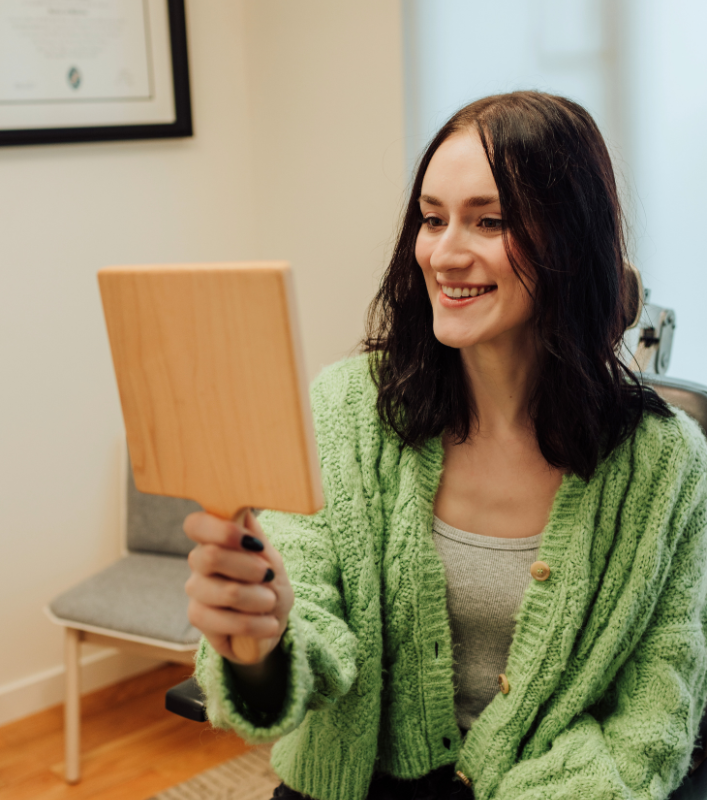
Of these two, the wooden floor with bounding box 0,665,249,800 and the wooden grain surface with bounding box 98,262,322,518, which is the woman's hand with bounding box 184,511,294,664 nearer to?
the wooden grain surface with bounding box 98,262,322,518

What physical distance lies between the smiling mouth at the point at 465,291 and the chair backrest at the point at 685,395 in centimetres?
38

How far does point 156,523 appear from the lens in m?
2.29

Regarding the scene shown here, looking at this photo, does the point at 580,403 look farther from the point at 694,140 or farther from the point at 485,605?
the point at 694,140

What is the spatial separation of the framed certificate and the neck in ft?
4.81

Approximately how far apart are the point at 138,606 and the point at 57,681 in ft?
1.91

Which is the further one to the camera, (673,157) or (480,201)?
(673,157)

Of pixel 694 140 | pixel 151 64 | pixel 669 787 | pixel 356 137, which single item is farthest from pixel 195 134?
pixel 669 787

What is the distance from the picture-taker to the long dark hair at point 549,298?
1.06 meters

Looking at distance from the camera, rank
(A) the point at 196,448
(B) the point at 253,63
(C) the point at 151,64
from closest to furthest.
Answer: (A) the point at 196,448, (C) the point at 151,64, (B) the point at 253,63

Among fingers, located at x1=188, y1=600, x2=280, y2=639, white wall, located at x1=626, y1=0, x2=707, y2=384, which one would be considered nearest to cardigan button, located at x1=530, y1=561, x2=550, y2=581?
fingers, located at x1=188, y1=600, x2=280, y2=639

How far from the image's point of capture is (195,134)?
242cm

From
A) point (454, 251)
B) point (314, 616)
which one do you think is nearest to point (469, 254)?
point (454, 251)

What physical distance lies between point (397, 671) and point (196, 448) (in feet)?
1.85

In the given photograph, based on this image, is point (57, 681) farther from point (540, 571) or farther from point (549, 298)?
point (549, 298)
